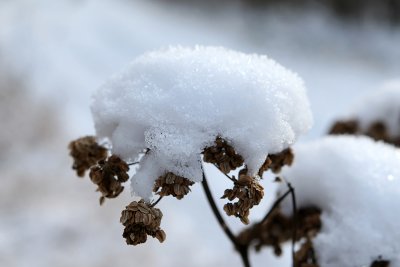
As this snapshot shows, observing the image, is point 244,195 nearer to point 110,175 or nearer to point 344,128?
point 110,175

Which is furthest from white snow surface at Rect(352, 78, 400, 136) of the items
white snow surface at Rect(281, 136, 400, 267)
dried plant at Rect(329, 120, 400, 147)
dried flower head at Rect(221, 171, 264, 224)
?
dried flower head at Rect(221, 171, 264, 224)

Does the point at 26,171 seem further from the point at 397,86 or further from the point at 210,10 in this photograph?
the point at 210,10

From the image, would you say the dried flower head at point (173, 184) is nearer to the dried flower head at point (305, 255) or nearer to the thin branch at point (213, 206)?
the thin branch at point (213, 206)

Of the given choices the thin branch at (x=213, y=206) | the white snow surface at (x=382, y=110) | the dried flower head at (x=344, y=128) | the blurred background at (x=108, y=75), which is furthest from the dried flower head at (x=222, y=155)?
the white snow surface at (x=382, y=110)

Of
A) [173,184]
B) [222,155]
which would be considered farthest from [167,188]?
[222,155]

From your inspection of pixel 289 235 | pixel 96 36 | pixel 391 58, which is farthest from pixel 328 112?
pixel 289 235

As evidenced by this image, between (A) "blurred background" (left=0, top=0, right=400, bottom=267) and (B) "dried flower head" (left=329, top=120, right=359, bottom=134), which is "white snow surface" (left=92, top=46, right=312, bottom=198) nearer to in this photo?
(A) "blurred background" (left=0, top=0, right=400, bottom=267)
